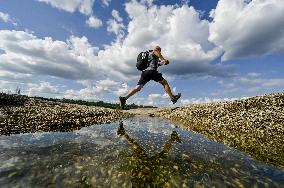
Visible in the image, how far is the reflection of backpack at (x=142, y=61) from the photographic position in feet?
76.5

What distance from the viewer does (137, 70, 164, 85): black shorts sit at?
23641mm

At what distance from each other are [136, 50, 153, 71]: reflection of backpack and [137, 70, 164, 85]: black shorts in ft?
1.56

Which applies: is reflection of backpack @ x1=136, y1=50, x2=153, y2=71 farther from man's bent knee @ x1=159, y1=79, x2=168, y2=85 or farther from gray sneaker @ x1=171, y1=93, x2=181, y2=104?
gray sneaker @ x1=171, y1=93, x2=181, y2=104

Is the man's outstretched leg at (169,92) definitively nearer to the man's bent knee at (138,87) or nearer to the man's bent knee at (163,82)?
the man's bent knee at (163,82)

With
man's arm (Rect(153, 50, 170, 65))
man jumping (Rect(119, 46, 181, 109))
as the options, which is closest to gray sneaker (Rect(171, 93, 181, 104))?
man jumping (Rect(119, 46, 181, 109))

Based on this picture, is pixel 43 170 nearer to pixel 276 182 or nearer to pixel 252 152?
pixel 276 182

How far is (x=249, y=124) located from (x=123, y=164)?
49.3ft

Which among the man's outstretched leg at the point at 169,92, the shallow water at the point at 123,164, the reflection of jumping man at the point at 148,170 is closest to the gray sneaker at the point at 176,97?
the man's outstretched leg at the point at 169,92

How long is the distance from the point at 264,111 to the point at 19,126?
1950 centimetres

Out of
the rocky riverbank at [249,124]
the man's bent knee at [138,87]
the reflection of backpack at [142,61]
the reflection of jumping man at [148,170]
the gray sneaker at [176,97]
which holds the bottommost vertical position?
the reflection of jumping man at [148,170]

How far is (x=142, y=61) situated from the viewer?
76.7 feet

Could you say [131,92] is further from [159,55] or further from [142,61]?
[159,55]

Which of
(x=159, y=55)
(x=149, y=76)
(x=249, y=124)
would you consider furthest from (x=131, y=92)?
(x=249, y=124)

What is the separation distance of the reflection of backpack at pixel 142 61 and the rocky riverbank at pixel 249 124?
5.52 metres
